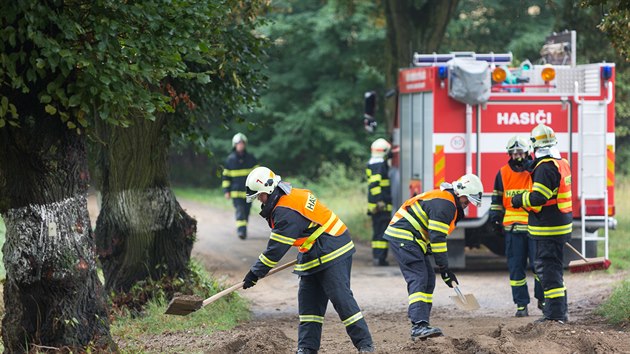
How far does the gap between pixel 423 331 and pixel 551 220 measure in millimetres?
1823

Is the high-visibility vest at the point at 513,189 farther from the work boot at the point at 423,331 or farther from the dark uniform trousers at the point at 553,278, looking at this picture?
the work boot at the point at 423,331

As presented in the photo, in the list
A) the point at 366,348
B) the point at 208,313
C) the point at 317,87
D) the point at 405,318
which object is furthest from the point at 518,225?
the point at 317,87

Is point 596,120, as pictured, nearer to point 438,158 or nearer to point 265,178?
point 438,158

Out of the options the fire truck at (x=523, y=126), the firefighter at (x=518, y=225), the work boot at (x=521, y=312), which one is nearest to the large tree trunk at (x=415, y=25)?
the fire truck at (x=523, y=126)

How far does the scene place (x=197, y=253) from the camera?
17156 mm

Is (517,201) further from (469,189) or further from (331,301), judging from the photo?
(331,301)

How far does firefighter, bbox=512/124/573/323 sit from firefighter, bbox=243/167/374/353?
2.44 metres

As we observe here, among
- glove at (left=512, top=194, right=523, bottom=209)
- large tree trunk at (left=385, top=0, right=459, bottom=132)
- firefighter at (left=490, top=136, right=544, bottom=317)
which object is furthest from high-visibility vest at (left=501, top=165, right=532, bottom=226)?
large tree trunk at (left=385, top=0, right=459, bottom=132)

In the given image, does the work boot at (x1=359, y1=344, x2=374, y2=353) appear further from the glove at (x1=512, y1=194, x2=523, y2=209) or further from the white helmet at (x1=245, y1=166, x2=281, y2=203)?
the glove at (x1=512, y1=194, x2=523, y2=209)

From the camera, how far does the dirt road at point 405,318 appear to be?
8.41 metres

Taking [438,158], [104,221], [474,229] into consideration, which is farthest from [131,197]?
[474,229]

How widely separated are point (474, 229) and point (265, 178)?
7300 millimetres

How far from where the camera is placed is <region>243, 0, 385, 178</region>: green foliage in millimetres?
30469

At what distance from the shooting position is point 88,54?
7.29 metres
